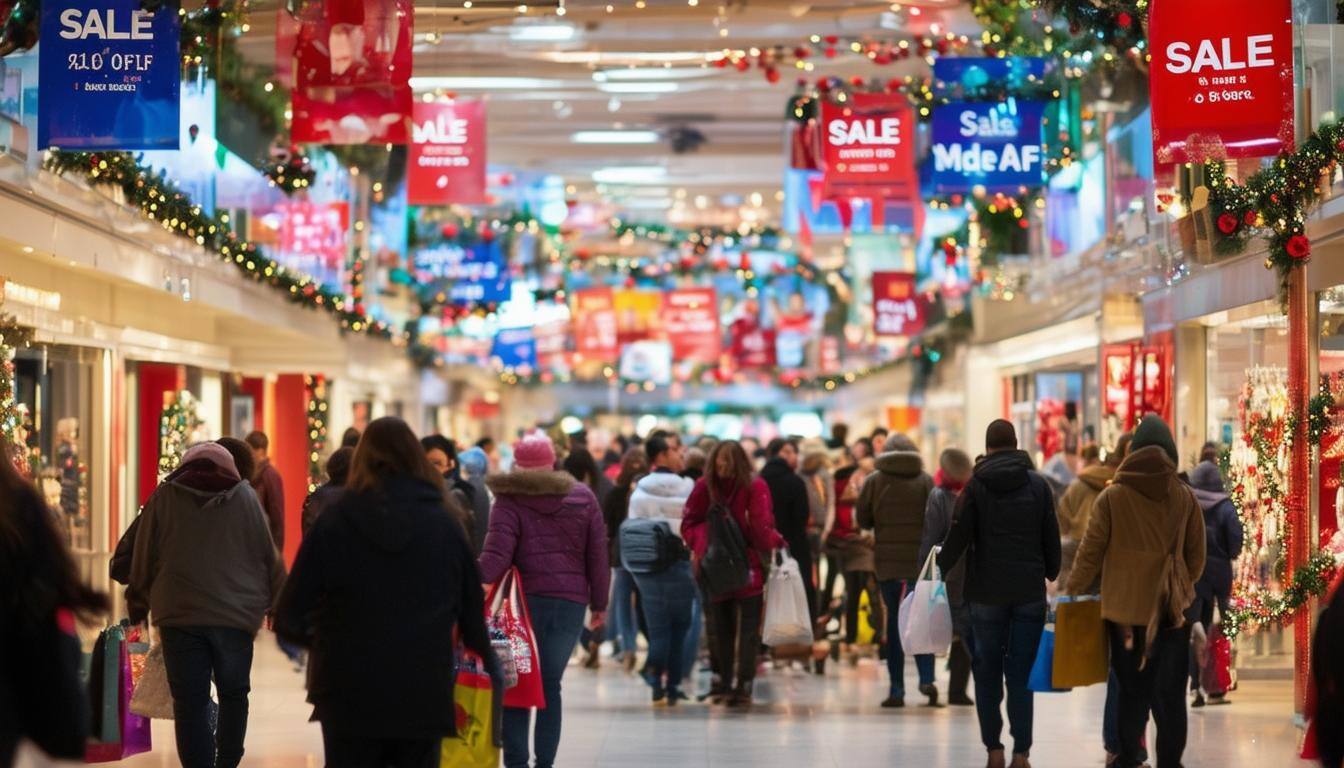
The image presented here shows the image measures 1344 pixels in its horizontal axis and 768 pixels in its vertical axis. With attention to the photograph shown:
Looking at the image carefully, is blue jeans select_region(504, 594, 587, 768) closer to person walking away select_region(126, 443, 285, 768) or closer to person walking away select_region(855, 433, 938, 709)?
person walking away select_region(126, 443, 285, 768)

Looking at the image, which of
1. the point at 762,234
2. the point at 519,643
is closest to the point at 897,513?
the point at 519,643

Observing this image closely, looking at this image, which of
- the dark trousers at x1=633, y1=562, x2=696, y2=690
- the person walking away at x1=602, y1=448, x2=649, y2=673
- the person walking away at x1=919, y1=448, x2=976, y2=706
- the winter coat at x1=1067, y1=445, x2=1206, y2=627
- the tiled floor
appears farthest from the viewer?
the person walking away at x1=602, y1=448, x2=649, y2=673

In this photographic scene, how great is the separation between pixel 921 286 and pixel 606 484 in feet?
46.3

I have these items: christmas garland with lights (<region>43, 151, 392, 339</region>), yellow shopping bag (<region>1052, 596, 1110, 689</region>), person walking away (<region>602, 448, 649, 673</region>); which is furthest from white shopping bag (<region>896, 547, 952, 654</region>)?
christmas garland with lights (<region>43, 151, 392, 339</region>)

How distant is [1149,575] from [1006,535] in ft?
2.88

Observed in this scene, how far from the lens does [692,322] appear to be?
3475 centimetres

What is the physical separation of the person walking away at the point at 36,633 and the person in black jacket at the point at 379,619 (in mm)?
1195

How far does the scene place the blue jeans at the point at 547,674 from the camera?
359 inches

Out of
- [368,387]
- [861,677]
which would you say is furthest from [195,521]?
[368,387]

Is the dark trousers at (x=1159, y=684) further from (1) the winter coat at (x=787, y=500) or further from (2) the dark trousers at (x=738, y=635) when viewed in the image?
(1) the winter coat at (x=787, y=500)

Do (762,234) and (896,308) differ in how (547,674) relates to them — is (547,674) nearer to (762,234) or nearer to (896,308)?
(896,308)

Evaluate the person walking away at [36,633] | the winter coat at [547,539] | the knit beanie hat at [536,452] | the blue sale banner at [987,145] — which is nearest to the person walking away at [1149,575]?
the winter coat at [547,539]

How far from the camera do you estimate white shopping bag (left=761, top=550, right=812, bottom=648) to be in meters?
12.9

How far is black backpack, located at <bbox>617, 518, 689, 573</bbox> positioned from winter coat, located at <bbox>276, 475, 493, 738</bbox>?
6.62m
